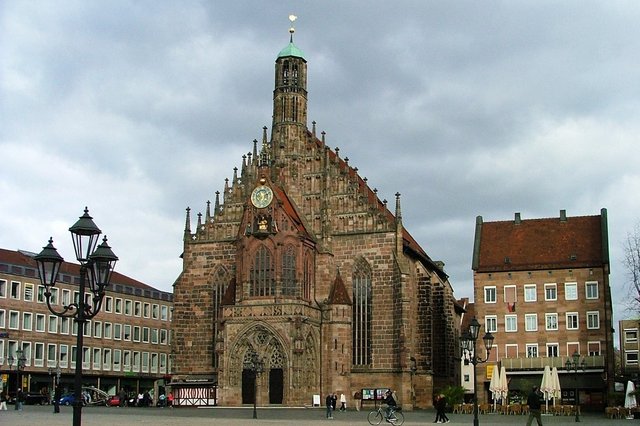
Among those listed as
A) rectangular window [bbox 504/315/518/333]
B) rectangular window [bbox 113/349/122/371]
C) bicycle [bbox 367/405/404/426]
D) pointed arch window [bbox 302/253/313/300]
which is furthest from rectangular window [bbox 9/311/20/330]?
bicycle [bbox 367/405/404/426]

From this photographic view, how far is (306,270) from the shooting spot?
6844 cm

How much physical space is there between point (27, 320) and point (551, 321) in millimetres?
49718

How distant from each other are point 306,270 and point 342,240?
4448 mm

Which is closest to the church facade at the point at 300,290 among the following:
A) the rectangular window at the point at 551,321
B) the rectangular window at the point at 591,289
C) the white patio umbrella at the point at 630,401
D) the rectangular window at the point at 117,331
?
the rectangular window at the point at 551,321

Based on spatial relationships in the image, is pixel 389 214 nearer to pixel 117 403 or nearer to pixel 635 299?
pixel 635 299

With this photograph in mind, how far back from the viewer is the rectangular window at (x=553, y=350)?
70125 millimetres

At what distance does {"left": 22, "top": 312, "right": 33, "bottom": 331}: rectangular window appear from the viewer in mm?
87312

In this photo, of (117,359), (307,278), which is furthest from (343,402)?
(117,359)

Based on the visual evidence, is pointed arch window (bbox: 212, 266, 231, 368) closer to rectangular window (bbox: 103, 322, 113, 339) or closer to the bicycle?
the bicycle

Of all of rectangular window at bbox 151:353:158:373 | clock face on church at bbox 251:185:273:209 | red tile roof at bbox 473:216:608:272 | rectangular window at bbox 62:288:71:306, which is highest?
clock face on church at bbox 251:185:273:209

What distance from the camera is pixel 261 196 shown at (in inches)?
2680

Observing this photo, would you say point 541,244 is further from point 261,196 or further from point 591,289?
point 261,196

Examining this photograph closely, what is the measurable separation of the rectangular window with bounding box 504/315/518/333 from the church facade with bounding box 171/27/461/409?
490cm

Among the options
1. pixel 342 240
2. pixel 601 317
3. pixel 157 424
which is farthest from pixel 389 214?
pixel 157 424
